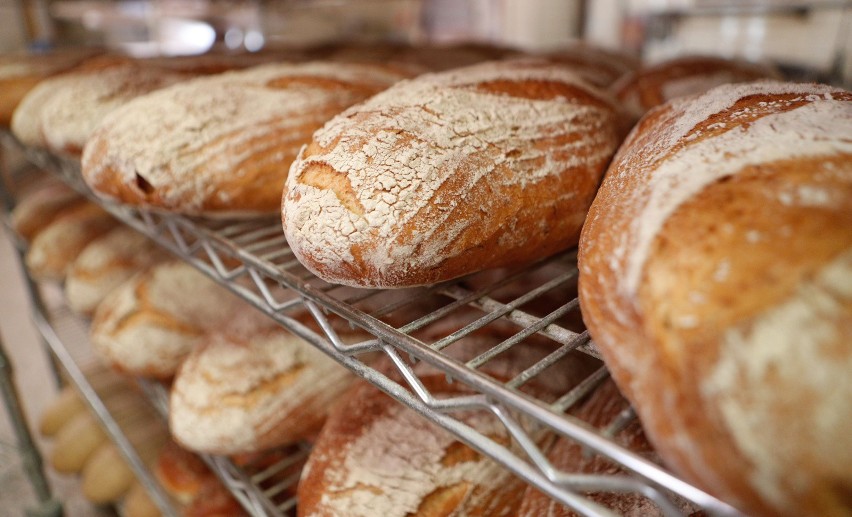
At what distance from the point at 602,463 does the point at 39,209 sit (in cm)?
188

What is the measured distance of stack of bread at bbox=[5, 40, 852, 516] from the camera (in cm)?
34

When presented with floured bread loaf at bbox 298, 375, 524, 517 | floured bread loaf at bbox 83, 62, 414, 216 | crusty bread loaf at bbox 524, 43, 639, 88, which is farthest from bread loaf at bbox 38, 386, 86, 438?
crusty bread loaf at bbox 524, 43, 639, 88

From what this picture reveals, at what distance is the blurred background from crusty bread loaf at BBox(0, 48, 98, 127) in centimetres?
23

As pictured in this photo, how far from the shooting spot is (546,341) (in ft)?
2.72

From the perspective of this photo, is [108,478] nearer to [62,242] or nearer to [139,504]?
[139,504]

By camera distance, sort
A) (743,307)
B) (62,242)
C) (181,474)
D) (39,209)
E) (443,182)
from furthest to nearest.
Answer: (39,209) < (62,242) < (181,474) < (443,182) < (743,307)

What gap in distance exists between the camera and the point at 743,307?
349mm

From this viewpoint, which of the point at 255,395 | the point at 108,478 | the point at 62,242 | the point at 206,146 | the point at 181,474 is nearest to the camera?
the point at 206,146

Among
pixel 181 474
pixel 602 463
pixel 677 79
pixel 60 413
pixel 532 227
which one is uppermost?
pixel 677 79

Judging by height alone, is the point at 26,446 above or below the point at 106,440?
above

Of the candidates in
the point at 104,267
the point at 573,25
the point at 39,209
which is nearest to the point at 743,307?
the point at 104,267

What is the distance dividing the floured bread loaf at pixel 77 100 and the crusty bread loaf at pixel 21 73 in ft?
0.16

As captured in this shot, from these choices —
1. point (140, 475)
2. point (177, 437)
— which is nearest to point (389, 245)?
point (177, 437)

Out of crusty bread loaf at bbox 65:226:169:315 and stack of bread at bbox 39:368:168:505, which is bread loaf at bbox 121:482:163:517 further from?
crusty bread loaf at bbox 65:226:169:315
